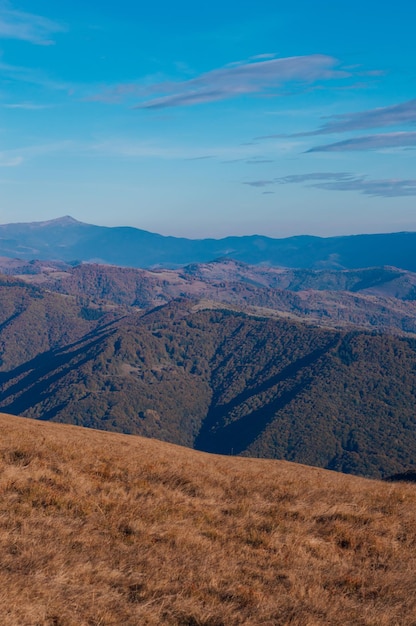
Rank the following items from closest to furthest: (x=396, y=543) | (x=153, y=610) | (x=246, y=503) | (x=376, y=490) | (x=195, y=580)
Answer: (x=153, y=610), (x=195, y=580), (x=396, y=543), (x=246, y=503), (x=376, y=490)

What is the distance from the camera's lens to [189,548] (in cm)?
1271

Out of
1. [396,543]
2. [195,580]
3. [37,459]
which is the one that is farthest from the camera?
[37,459]

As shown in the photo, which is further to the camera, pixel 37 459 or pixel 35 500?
pixel 37 459

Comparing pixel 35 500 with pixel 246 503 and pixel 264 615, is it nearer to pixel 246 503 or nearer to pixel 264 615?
pixel 246 503

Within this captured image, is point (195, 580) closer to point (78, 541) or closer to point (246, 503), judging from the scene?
point (78, 541)

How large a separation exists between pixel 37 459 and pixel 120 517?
5.22m

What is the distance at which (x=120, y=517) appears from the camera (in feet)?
45.8

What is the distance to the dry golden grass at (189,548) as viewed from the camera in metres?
9.87

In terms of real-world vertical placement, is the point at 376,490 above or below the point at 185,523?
below

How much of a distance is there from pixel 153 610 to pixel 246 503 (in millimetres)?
7092

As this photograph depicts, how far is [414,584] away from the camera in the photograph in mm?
11703

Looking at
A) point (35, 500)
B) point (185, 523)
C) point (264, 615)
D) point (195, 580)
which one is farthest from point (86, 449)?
point (264, 615)

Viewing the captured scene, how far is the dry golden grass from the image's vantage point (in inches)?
388

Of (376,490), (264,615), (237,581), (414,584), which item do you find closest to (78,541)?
(237,581)
